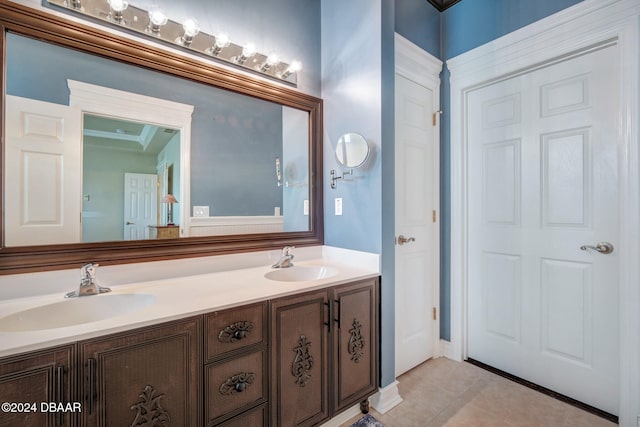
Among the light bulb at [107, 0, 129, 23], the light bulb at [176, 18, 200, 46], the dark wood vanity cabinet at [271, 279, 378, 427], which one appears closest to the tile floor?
the dark wood vanity cabinet at [271, 279, 378, 427]

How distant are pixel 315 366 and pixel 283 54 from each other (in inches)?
77.7

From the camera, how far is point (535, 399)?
171cm

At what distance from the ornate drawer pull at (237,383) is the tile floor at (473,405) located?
768 mm

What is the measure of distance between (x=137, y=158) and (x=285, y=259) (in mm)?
983

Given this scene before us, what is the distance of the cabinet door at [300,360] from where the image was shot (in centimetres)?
124

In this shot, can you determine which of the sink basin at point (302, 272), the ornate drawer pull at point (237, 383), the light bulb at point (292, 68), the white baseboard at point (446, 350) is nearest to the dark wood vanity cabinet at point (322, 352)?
the ornate drawer pull at point (237, 383)

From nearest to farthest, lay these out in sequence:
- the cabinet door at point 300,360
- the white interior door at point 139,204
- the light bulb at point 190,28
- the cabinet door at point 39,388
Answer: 1. the cabinet door at point 39,388
2. the cabinet door at point 300,360
3. the white interior door at point 139,204
4. the light bulb at point 190,28

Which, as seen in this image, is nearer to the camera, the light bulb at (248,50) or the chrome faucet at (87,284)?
the chrome faucet at (87,284)

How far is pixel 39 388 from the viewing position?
2.60 ft

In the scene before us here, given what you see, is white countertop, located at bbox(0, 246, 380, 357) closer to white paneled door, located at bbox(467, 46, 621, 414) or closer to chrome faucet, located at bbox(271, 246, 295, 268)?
chrome faucet, located at bbox(271, 246, 295, 268)

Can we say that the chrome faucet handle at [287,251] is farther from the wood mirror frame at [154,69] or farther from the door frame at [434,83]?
the door frame at [434,83]

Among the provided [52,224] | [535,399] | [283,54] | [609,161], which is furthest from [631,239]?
[52,224]

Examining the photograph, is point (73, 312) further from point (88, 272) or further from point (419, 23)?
point (419, 23)

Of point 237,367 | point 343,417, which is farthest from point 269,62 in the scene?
point 343,417
